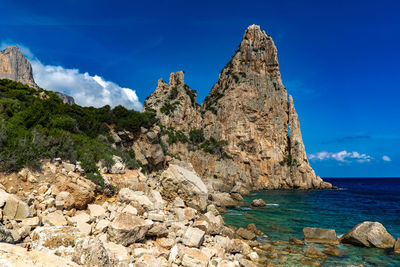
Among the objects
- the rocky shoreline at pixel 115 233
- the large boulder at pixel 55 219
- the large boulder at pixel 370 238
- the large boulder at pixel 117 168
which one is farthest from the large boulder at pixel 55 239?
the large boulder at pixel 370 238

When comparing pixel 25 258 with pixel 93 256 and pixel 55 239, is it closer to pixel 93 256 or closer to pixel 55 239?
pixel 93 256

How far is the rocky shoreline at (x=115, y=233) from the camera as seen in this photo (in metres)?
5.32

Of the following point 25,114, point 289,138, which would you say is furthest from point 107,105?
point 289,138

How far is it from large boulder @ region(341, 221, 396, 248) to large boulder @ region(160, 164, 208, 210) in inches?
351

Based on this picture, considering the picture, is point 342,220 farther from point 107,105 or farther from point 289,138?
point 289,138

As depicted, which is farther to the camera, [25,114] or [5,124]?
[25,114]

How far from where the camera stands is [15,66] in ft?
205

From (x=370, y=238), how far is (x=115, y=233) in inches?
553

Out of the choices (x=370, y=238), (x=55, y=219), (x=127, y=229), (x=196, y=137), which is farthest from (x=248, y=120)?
(x=55, y=219)

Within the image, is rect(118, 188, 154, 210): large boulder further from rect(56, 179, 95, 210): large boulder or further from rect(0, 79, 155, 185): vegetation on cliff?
rect(56, 179, 95, 210): large boulder

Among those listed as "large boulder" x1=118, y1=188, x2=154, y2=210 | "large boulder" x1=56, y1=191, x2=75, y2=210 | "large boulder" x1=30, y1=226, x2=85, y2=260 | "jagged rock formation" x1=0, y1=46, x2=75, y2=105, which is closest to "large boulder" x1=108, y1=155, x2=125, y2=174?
"large boulder" x1=118, y1=188, x2=154, y2=210

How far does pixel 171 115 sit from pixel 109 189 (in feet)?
154

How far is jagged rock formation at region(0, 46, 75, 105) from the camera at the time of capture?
6056 centimetres

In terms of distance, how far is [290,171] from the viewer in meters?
62.2
